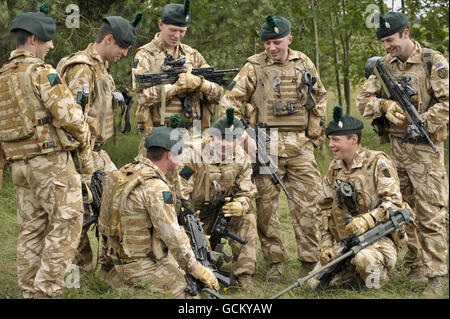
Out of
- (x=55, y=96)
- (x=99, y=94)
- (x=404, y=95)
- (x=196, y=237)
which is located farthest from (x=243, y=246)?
(x=55, y=96)

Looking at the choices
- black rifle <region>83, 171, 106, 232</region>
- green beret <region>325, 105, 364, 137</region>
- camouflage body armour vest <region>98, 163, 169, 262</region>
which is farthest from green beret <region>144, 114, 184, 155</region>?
green beret <region>325, 105, 364, 137</region>

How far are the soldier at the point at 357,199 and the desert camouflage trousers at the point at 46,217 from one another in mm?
2259

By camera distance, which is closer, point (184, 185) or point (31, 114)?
point (31, 114)

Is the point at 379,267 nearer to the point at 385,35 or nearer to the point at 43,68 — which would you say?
the point at 385,35

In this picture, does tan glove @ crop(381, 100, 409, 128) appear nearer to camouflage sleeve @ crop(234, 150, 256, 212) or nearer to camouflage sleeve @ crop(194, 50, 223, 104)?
camouflage sleeve @ crop(234, 150, 256, 212)

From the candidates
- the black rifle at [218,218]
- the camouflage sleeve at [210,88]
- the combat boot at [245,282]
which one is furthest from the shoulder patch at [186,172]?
the combat boot at [245,282]

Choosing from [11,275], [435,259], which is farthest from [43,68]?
[435,259]

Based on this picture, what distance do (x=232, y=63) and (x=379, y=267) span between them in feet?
17.2

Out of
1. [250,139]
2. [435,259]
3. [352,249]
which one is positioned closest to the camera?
[352,249]

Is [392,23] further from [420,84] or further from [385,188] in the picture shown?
[385,188]

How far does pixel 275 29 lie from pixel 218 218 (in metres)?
1.97

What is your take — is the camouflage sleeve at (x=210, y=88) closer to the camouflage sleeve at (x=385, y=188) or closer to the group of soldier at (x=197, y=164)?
the group of soldier at (x=197, y=164)
